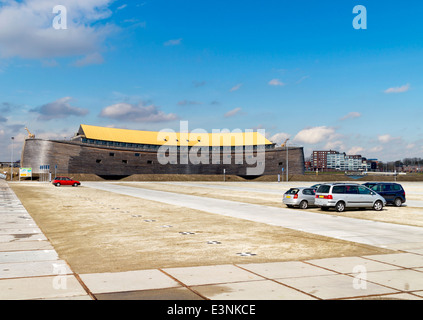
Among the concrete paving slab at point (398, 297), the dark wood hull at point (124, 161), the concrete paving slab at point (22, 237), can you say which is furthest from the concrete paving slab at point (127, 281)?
the dark wood hull at point (124, 161)

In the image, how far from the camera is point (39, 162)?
307 ft

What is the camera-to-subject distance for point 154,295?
6.98 m

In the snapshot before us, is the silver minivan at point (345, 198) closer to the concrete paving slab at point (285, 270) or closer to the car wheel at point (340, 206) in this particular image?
the car wheel at point (340, 206)

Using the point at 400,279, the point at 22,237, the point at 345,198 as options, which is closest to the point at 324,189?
the point at 345,198

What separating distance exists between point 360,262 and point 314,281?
2.57 metres

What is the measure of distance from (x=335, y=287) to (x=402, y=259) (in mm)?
3872

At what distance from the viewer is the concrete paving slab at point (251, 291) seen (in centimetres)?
687

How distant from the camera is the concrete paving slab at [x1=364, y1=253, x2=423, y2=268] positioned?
9719 millimetres

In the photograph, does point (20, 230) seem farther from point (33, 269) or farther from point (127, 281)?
point (127, 281)

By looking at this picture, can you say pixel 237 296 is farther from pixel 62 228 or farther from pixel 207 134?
pixel 207 134

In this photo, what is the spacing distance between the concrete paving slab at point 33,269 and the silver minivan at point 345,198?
59.4 ft
